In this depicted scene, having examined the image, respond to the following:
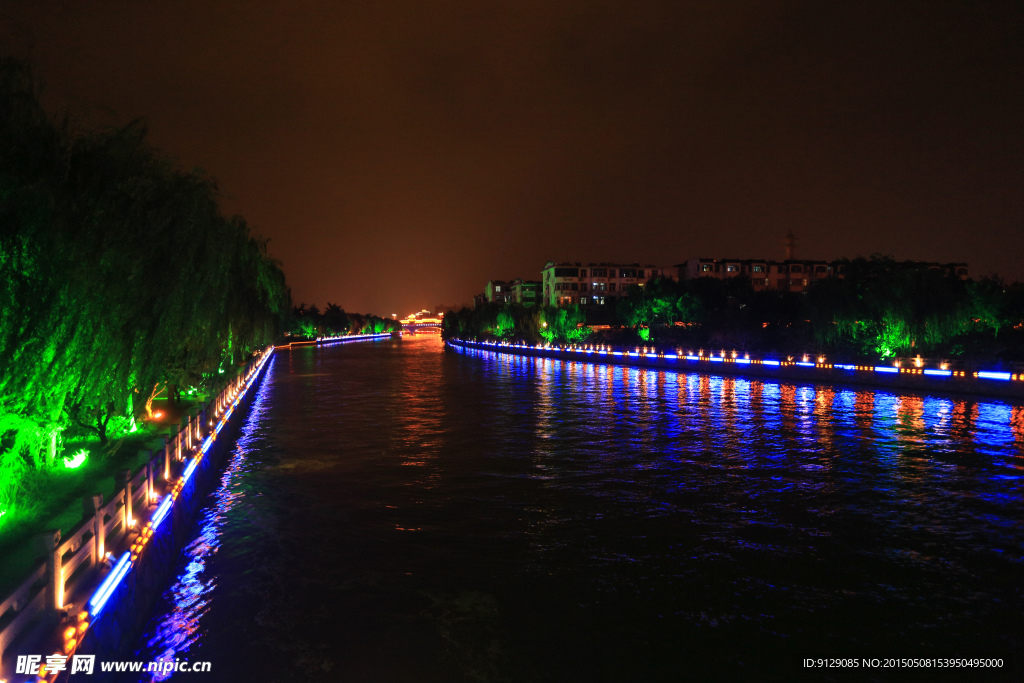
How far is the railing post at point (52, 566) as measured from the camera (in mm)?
5504

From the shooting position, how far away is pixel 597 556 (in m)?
9.77

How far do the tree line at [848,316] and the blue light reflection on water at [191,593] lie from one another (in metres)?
36.9

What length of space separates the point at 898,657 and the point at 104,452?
13.8 meters

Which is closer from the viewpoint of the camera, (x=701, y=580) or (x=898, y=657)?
(x=898, y=657)

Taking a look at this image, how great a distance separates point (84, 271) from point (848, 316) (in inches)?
1836

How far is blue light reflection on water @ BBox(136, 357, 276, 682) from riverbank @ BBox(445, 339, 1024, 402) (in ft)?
100

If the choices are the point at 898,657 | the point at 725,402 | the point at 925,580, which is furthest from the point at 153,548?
the point at 725,402

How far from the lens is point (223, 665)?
677cm

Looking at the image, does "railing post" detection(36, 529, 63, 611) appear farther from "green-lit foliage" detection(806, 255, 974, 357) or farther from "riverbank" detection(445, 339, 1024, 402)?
"green-lit foliage" detection(806, 255, 974, 357)

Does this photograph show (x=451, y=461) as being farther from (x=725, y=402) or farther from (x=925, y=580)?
(x=725, y=402)

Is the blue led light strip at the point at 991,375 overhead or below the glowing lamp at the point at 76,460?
below

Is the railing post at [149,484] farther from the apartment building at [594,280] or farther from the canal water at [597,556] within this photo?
the apartment building at [594,280]

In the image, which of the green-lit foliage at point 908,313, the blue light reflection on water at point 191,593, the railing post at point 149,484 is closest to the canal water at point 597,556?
the blue light reflection on water at point 191,593

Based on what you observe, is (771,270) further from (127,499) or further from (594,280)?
(127,499)
